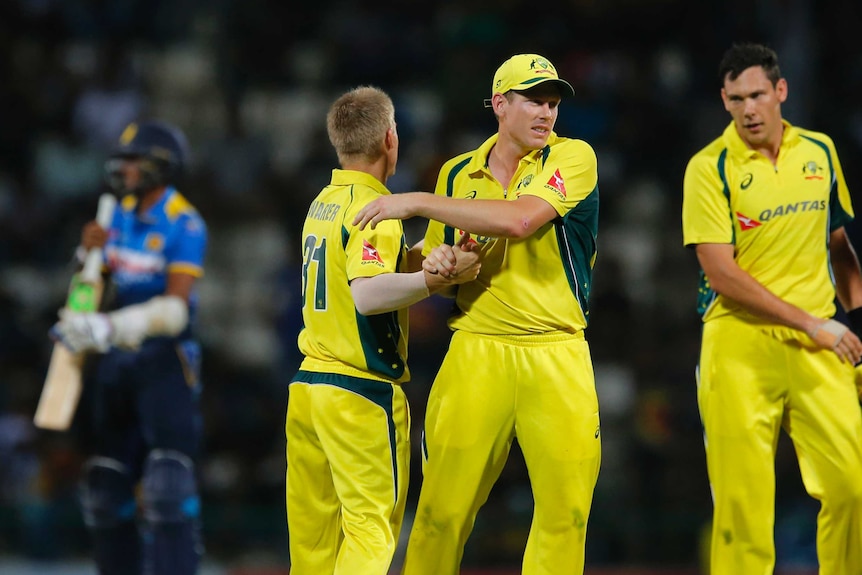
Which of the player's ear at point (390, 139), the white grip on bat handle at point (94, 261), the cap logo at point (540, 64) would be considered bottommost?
the white grip on bat handle at point (94, 261)

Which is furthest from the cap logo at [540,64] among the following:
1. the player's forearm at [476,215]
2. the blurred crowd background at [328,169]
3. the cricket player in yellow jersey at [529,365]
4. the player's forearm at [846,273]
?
the blurred crowd background at [328,169]

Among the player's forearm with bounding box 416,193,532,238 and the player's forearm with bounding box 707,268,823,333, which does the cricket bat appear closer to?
the player's forearm with bounding box 416,193,532,238

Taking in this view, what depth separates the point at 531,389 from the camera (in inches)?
224

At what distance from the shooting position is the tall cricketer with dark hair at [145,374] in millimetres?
7469

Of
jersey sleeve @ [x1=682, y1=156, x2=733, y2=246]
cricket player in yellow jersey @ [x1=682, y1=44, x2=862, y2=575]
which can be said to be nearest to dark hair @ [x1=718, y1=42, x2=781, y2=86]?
cricket player in yellow jersey @ [x1=682, y1=44, x2=862, y2=575]

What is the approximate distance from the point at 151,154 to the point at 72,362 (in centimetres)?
129

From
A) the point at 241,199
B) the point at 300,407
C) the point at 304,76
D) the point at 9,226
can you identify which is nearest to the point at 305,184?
the point at 241,199

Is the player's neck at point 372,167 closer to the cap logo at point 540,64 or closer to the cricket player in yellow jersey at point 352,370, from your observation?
the cricket player in yellow jersey at point 352,370

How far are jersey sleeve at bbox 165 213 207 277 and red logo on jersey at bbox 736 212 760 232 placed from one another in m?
3.06

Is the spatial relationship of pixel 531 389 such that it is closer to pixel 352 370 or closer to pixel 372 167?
pixel 352 370

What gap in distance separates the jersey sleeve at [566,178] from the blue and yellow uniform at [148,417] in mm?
2628

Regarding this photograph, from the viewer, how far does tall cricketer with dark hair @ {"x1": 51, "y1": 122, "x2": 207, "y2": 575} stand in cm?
747

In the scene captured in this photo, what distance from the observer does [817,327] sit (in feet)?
20.2

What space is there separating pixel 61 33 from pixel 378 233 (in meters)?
9.22
